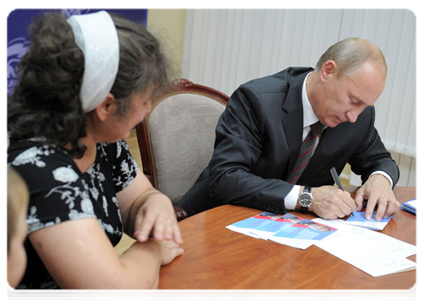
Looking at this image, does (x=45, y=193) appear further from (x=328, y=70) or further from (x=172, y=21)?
(x=172, y=21)

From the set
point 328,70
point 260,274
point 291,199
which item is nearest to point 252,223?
point 291,199

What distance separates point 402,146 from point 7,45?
328cm

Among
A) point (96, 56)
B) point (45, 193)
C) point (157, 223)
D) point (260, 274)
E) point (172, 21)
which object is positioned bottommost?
point (260, 274)

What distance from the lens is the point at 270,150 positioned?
1943 millimetres

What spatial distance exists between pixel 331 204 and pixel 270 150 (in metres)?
0.40

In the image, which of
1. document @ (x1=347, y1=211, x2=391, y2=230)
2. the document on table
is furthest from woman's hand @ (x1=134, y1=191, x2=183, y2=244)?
document @ (x1=347, y1=211, x2=391, y2=230)

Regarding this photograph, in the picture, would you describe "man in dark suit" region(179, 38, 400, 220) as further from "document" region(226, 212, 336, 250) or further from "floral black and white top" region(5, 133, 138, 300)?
"floral black and white top" region(5, 133, 138, 300)

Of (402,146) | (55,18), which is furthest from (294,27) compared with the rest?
(55,18)

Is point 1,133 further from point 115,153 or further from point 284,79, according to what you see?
point 284,79

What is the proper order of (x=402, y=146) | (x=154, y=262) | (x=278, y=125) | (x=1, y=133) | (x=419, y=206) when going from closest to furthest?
1. (x=1, y=133)
2. (x=154, y=262)
3. (x=419, y=206)
4. (x=278, y=125)
5. (x=402, y=146)

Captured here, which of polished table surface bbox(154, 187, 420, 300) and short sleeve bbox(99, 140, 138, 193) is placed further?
short sleeve bbox(99, 140, 138, 193)

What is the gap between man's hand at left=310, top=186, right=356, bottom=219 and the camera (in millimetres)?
1609

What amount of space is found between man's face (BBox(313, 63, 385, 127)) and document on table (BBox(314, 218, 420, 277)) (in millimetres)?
519

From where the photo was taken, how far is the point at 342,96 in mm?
1866
